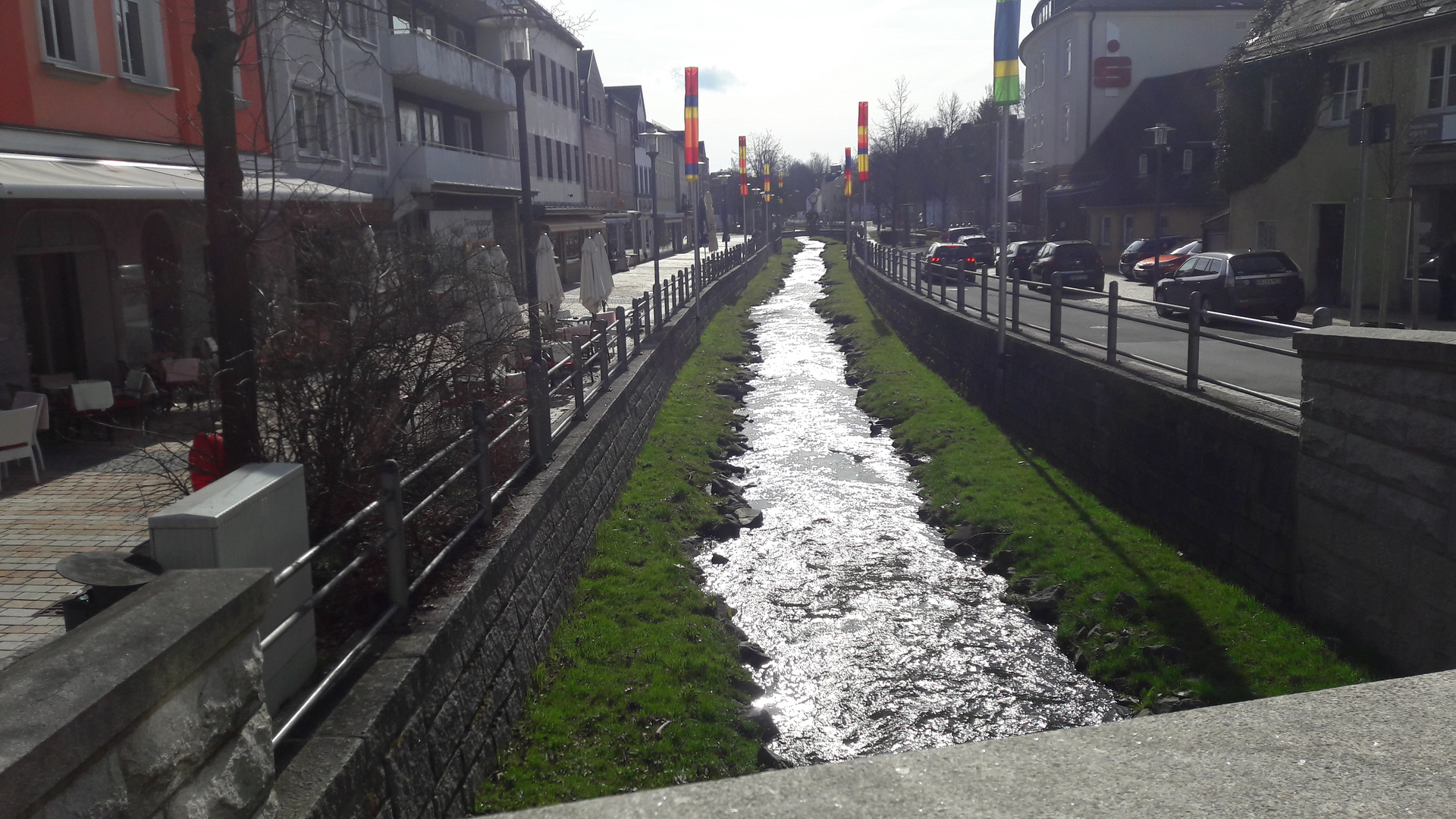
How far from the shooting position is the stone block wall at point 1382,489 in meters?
6.05

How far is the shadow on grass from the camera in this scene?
23.0ft

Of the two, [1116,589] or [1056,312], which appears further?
[1056,312]

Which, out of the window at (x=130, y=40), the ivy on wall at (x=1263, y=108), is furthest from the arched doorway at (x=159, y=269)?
the ivy on wall at (x=1263, y=108)

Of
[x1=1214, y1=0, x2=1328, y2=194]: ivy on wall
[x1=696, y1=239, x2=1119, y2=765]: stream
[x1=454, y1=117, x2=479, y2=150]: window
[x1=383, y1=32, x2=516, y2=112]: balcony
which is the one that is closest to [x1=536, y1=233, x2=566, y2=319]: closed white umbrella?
[x1=696, y1=239, x2=1119, y2=765]: stream

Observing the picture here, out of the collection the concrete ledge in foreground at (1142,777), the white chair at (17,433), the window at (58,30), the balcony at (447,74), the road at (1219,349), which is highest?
the balcony at (447,74)

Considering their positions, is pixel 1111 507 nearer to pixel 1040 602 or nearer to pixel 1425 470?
pixel 1040 602

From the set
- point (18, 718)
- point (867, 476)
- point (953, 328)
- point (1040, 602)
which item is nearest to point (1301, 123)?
point (953, 328)

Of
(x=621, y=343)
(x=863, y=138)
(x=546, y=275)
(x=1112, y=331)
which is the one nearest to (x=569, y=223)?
(x=863, y=138)

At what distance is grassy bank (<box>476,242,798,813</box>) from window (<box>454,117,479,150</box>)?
77.7 feet

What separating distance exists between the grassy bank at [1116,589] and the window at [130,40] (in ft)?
37.7

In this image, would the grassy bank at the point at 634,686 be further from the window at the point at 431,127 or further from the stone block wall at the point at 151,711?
the window at the point at 431,127

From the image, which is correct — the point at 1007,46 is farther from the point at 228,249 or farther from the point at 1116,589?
the point at 228,249

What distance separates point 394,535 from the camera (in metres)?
5.16

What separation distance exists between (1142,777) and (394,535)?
3292 mm
